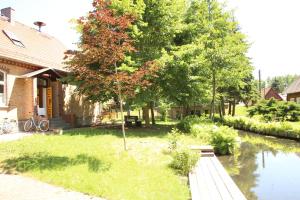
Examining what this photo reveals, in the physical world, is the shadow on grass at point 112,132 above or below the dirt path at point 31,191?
above

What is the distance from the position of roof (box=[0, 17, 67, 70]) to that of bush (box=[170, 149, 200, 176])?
12285mm

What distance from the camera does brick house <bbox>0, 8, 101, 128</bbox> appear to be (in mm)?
18641

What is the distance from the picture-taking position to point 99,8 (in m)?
11.8

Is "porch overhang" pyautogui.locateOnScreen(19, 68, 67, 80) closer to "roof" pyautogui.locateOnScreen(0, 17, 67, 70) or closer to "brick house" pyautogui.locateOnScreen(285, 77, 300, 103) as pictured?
"roof" pyautogui.locateOnScreen(0, 17, 67, 70)

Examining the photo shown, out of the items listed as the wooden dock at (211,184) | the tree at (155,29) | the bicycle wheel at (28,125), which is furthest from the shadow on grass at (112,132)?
the wooden dock at (211,184)

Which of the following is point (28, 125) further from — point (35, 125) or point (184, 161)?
point (184, 161)

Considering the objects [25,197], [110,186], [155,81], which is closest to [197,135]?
[155,81]

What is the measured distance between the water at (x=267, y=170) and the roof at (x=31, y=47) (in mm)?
13503

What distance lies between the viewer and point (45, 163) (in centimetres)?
1009

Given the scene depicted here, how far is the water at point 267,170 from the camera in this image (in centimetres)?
973

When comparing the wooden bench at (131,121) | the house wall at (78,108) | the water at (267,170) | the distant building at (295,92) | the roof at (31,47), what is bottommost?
the water at (267,170)

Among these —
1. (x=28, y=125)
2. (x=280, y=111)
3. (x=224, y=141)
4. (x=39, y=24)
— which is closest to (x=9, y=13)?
(x=39, y=24)

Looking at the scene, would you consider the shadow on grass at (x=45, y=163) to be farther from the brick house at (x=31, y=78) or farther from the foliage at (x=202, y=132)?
the brick house at (x=31, y=78)

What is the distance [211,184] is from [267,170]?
5233mm
